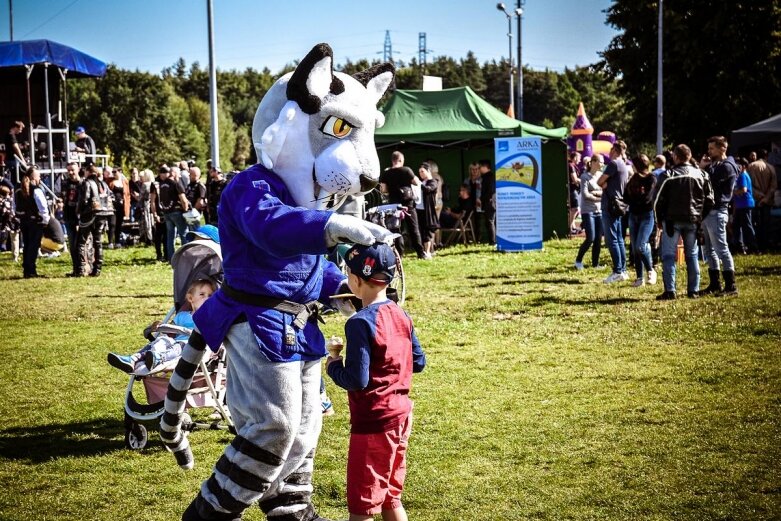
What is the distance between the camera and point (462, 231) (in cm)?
2084

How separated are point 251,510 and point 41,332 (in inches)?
274

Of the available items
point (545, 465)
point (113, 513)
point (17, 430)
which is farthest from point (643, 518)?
point (17, 430)

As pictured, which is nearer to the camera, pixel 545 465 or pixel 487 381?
pixel 545 465

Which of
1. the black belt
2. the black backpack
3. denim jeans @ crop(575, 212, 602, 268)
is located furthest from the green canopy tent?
the black belt

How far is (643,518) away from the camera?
4746 mm

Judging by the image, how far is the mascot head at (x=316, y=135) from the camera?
405 centimetres

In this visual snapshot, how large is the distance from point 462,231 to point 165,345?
49.3 ft

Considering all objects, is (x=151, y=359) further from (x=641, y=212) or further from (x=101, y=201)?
(x=101, y=201)

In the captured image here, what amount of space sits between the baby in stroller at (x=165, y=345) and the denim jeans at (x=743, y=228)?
1327cm

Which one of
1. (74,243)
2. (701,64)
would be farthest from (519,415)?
(701,64)

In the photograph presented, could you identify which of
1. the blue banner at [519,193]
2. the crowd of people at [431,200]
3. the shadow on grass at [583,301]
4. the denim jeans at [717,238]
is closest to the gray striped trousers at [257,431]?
the shadow on grass at [583,301]

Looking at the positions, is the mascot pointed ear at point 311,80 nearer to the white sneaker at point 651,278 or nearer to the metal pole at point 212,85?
the white sneaker at point 651,278

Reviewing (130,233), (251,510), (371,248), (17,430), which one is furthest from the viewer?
(130,233)

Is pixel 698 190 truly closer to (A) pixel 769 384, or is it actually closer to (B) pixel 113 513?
(A) pixel 769 384
